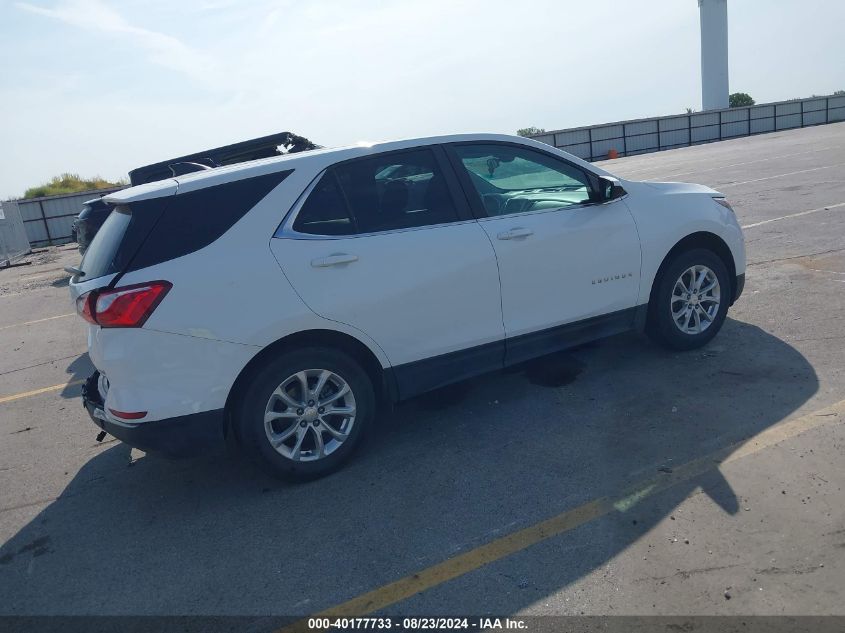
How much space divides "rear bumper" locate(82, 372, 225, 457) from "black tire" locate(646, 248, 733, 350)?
10.7 ft

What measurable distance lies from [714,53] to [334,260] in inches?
2553

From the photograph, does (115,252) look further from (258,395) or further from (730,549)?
(730,549)

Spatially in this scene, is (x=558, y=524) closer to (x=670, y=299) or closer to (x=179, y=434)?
(x=179, y=434)

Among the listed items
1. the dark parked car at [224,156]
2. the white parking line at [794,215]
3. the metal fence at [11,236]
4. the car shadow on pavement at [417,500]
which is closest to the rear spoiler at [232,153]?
the dark parked car at [224,156]

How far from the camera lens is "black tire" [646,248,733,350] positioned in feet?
17.7

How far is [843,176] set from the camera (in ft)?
→ 47.2

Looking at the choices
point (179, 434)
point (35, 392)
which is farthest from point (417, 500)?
point (35, 392)

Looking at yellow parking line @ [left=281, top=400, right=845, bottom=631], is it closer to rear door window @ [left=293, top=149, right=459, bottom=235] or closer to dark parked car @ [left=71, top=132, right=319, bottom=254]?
rear door window @ [left=293, top=149, right=459, bottom=235]

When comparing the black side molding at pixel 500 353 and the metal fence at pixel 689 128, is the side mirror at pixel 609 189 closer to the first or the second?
the black side molding at pixel 500 353

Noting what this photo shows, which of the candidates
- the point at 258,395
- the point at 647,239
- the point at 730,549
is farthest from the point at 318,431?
the point at 647,239

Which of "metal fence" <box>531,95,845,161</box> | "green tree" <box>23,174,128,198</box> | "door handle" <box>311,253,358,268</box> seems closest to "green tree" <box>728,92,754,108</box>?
"metal fence" <box>531,95,845,161</box>

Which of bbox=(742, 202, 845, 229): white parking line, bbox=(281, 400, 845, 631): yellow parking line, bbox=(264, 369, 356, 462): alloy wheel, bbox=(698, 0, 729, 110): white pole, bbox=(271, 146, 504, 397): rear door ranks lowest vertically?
bbox=(281, 400, 845, 631): yellow parking line

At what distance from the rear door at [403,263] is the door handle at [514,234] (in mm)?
116

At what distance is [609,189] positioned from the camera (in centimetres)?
512
